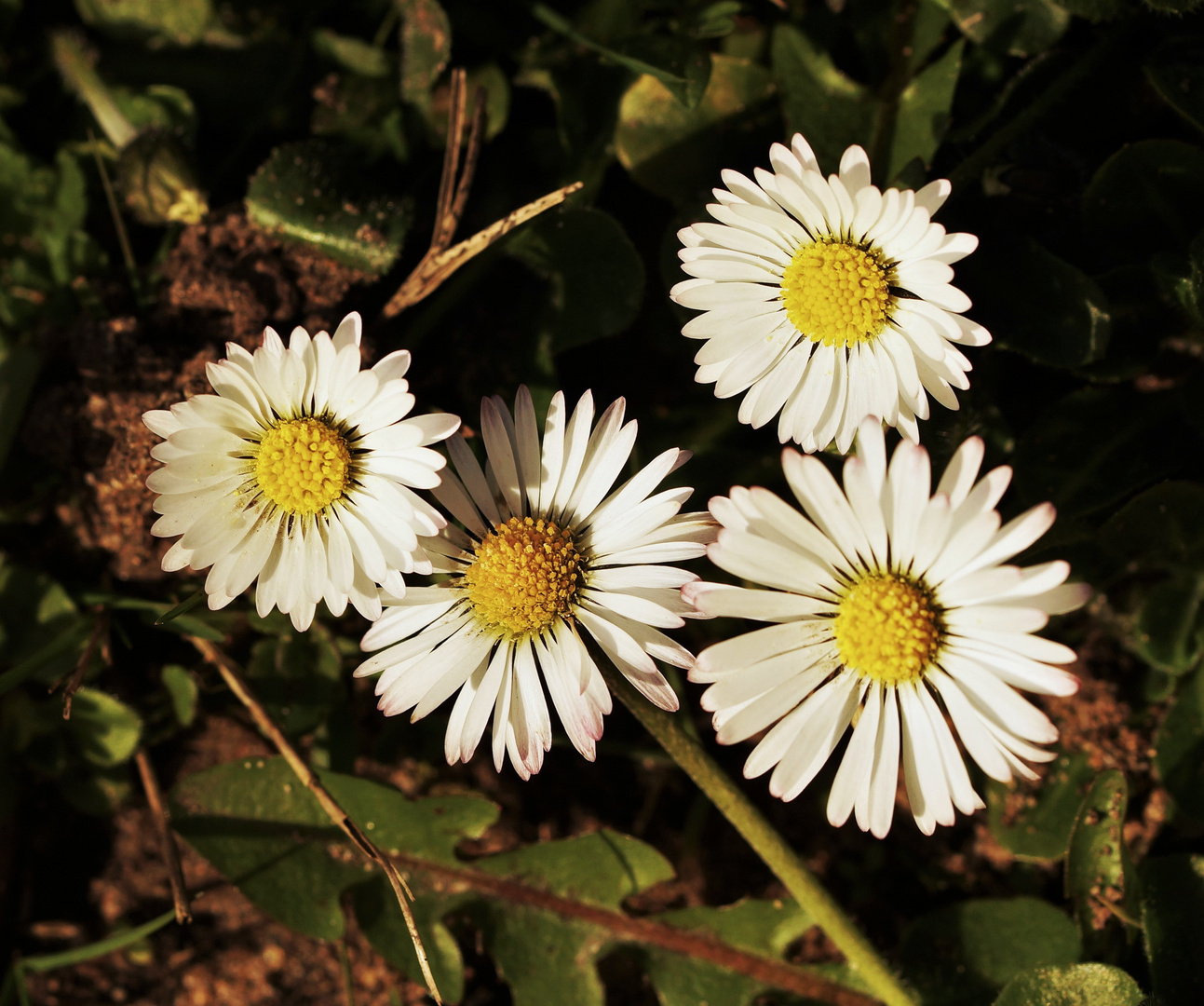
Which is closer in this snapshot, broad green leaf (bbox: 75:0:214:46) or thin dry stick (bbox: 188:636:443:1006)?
thin dry stick (bbox: 188:636:443:1006)

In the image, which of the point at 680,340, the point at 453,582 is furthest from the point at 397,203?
the point at 453,582

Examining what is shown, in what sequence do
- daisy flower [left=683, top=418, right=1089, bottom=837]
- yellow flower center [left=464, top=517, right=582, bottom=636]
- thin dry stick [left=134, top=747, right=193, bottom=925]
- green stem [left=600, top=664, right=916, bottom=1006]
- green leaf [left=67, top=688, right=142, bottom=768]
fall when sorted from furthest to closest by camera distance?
green leaf [left=67, top=688, right=142, bottom=768], thin dry stick [left=134, top=747, right=193, bottom=925], green stem [left=600, top=664, right=916, bottom=1006], yellow flower center [left=464, top=517, right=582, bottom=636], daisy flower [left=683, top=418, right=1089, bottom=837]

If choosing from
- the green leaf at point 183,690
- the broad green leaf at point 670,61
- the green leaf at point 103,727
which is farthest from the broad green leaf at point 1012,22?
the green leaf at point 103,727

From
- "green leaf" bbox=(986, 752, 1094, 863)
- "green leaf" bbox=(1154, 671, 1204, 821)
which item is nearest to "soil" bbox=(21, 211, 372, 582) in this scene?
"green leaf" bbox=(986, 752, 1094, 863)

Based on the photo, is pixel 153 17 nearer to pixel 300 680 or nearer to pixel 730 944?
pixel 300 680

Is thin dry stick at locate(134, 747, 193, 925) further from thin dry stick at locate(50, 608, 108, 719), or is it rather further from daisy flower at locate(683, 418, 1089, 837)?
daisy flower at locate(683, 418, 1089, 837)

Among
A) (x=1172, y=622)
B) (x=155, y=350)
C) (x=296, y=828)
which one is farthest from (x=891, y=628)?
(x=155, y=350)

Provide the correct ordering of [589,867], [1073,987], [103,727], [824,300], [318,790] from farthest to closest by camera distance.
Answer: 1. [103,727]
2. [589,867]
3. [318,790]
4. [1073,987]
5. [824,300]
